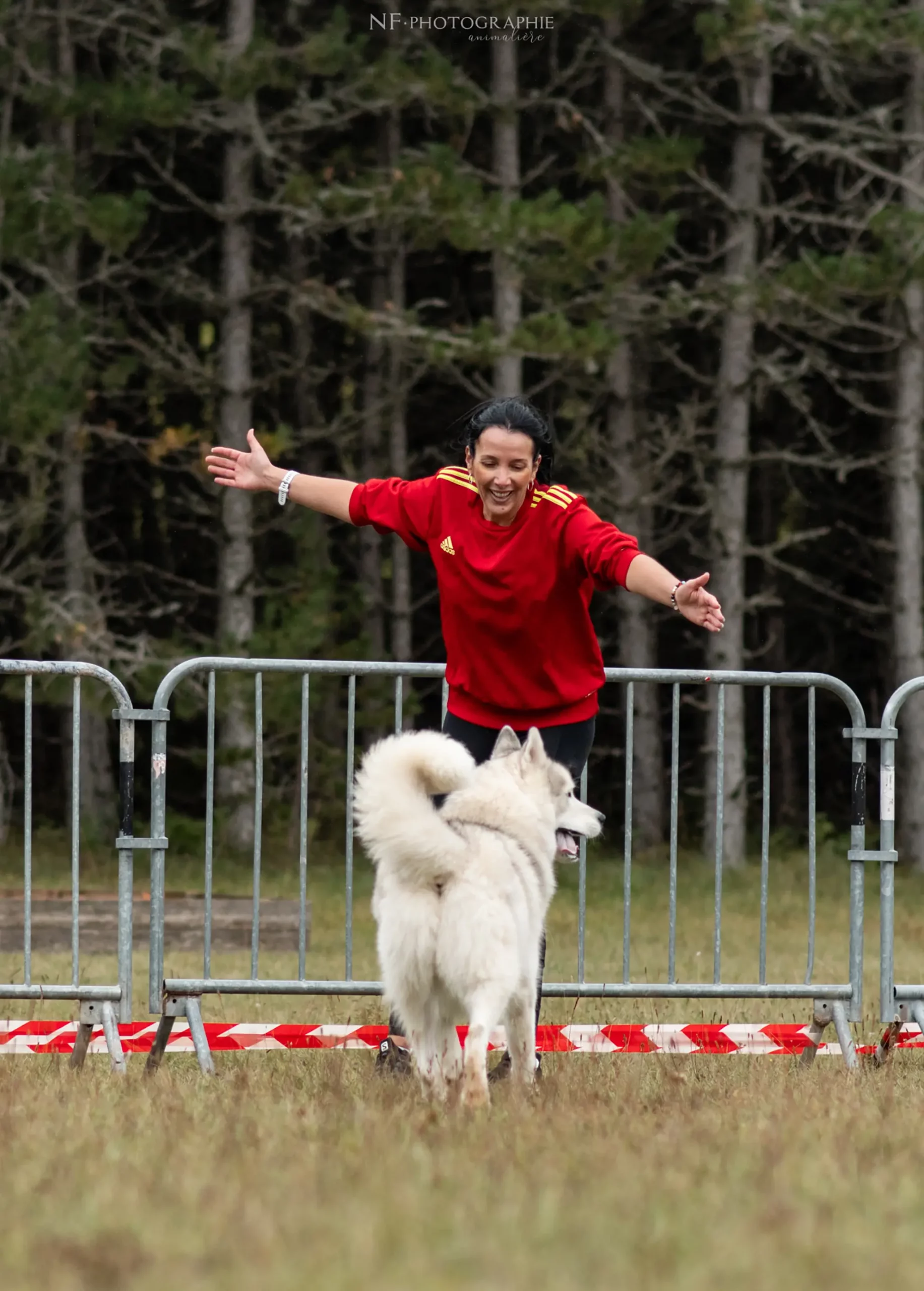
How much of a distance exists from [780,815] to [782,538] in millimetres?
5733

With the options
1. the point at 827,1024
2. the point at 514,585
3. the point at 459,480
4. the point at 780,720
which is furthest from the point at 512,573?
the point at 780,720

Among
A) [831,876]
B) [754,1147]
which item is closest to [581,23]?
[831,876]

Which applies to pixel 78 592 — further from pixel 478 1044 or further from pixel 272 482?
pixel 478 1044

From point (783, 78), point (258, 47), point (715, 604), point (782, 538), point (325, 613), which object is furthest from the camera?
point (783, 78)

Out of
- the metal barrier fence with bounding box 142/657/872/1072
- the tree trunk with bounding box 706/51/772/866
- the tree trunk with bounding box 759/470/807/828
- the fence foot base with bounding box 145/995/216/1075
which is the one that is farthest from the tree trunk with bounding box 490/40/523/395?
the fence foot base with bounding box 145/995/216/1075

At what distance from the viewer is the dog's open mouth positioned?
20.5ft

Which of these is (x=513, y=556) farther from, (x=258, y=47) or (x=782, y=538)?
(x=782, y=538)

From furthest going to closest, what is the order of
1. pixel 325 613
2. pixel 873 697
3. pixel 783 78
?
pixel 873 697 < pixel 783 78 < pixel 325 613

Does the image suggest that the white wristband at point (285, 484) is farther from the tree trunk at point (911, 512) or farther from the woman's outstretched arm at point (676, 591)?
the tree trunk at point (911, 512)

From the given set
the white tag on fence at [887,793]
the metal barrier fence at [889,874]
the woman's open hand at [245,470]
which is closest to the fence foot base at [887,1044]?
the metal barrier fence at [889,874]

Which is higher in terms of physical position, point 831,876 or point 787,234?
point 787,234

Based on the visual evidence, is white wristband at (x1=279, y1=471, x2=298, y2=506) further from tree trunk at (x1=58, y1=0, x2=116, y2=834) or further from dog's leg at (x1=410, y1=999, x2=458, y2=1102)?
tree trunk at (x1=58, y1=0, x2=116, y2=834)

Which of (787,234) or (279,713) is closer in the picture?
(279,713)

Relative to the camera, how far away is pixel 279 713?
17.6 metres
